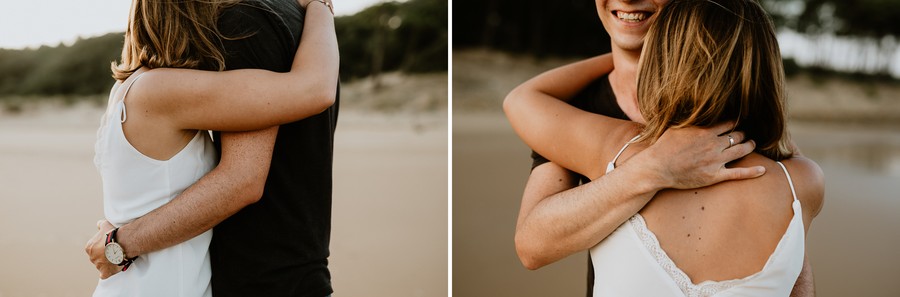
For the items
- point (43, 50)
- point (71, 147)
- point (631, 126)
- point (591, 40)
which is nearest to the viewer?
point (631, 126)

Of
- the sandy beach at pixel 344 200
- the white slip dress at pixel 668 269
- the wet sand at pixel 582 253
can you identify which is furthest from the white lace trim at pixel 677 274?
the sandy beach at pixel 344 200

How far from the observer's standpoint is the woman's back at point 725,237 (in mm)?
1225

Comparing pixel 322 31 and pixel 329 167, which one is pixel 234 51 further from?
pixel 329 167

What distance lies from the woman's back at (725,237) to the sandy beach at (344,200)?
4391 mm

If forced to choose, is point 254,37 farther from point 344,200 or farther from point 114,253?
point 344,200

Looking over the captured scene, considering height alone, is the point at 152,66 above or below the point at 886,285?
above

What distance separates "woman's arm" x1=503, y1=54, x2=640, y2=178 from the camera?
135 centimetres

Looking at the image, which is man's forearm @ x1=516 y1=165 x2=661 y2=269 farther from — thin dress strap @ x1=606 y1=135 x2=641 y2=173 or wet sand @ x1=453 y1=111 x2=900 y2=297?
wet sand @ x1=453 y1=111 x2=900 y2=297

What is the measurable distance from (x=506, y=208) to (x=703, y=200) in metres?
5.70

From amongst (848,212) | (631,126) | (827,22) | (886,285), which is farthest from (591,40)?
(631,126)

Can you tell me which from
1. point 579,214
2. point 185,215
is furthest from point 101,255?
point 579,214

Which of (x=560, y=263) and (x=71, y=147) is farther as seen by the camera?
(x=71, y=147)

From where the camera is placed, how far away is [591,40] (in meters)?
12.6

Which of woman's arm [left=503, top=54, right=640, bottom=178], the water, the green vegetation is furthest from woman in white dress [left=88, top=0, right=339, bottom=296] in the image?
the green vegetation
